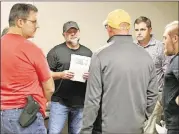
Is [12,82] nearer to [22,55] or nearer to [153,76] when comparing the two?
[22,55]

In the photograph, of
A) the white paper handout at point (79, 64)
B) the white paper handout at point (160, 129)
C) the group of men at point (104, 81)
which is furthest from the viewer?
the white paper handout at point (79, 64)

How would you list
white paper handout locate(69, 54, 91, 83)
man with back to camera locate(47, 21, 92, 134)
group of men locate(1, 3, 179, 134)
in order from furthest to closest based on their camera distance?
man with back to camera locate(47, 21, 92, 134), white paper handout locate(69, 54, 91, 83), group of men locate(1, 3, 179, 134)

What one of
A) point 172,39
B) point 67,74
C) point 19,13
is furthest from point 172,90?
point 67,74

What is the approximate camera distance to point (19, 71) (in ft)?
6.37

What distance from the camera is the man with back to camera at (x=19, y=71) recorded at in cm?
194

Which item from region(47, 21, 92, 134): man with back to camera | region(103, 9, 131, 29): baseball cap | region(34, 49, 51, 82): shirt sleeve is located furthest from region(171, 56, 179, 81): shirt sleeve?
region(47, 21, 92, 134): man with back to camera

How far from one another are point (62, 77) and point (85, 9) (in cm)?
110

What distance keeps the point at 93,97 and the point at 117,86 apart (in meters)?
0.17

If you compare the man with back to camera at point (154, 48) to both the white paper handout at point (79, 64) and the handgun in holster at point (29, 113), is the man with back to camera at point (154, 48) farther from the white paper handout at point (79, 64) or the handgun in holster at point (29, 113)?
the handgun in holster at point (29, 113)

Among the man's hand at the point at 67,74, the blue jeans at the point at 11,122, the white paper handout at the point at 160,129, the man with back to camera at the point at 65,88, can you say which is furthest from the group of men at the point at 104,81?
the man with back to camera at the point at 65,88

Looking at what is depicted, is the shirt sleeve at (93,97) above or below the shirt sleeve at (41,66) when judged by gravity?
below

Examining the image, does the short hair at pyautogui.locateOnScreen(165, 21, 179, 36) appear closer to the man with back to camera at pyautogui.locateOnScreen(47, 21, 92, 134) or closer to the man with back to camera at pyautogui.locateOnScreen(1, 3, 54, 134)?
the man with back to camera at pyautogui.locateOnScreen(1, 3, 54, 134)

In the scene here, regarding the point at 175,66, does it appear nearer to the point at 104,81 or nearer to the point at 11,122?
the point at 104,81

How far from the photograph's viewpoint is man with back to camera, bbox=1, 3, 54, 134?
6.35ft
